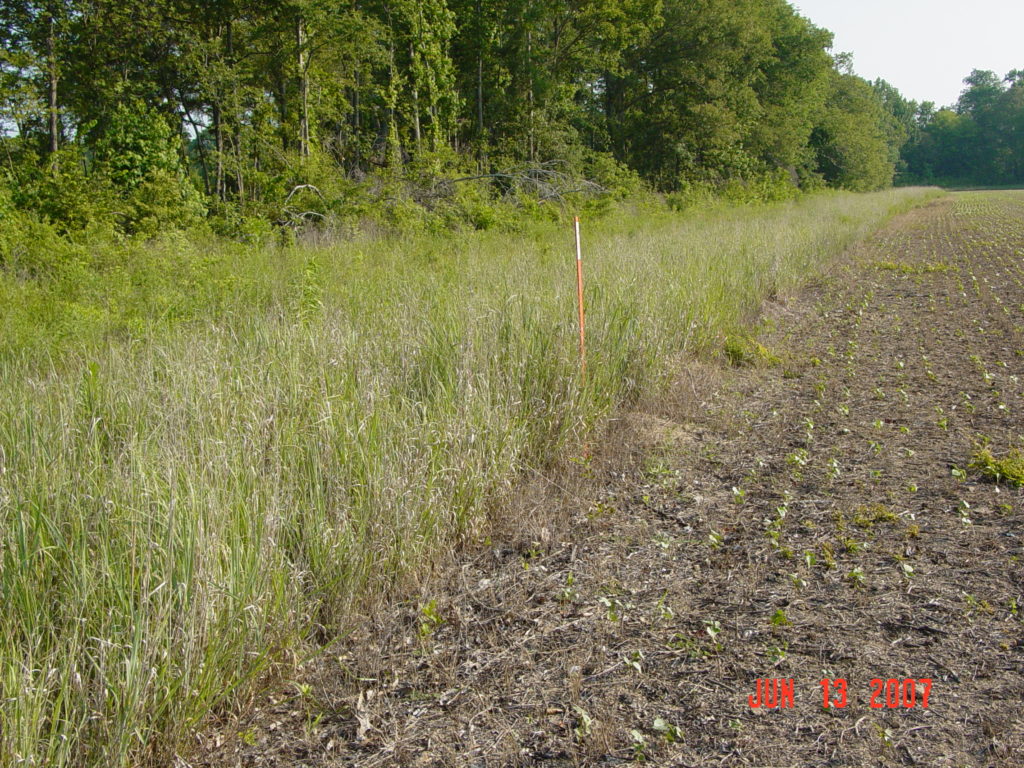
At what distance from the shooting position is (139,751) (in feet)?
7.29

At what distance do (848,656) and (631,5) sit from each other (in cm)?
2907

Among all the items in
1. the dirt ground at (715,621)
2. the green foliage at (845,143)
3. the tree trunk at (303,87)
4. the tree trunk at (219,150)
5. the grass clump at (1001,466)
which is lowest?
the dirt ground at (715,621)

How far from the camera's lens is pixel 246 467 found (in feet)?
10.2

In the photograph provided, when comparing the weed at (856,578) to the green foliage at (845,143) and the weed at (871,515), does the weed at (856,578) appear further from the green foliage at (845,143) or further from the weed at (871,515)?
the green foliage at (845,143)

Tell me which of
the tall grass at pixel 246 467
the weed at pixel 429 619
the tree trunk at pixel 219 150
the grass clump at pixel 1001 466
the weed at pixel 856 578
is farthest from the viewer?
the tree trunk at pixel 219 150

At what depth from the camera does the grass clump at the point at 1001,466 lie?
4430 millimetres

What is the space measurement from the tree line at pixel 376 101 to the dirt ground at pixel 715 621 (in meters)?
10.3

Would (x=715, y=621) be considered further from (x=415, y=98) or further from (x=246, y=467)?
(x=415, y=98)

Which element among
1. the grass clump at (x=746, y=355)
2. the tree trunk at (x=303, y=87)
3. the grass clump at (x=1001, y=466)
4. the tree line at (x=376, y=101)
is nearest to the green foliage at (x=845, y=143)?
the tree line at (x=376, y=101)

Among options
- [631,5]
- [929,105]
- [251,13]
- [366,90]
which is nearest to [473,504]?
[251,13]

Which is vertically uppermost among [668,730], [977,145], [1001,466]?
[977,145]

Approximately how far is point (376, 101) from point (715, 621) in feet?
81.1

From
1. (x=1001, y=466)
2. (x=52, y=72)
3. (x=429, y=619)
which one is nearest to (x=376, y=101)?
(x=52, y=72)

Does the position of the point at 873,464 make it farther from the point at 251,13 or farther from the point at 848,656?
the point at 251,13
